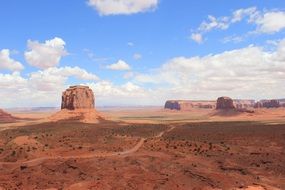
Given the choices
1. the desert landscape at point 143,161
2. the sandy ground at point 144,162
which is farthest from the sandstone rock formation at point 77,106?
the sandy ground at point 144,162

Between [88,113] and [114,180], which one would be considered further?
[88,113]

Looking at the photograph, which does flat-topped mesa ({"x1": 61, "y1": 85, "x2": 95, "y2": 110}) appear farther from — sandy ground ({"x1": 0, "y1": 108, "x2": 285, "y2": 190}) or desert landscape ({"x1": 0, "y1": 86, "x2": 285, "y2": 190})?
sandy ground ({"x1": 0, "y1": 108, "x2": 285, "y2": 190})

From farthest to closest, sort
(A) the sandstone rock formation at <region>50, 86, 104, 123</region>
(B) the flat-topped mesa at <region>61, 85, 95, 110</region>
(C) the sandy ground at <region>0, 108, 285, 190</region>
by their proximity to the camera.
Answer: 1. (B) the flat-topped mesa at <region>61, 85, 95, 110</region>
2. (A) the sandstone rock formation at <region>50, 86, 104, 123</region>
3. (C) the sandy ground at <region>0, 108, 285, 190</region>

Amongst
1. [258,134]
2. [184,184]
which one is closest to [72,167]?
[184,184]

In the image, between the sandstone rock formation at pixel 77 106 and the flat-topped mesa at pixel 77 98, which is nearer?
the sandstone rock formation at pixel 77 106

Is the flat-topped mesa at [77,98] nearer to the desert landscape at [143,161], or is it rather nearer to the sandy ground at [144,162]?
the desert landscape at [143,161]

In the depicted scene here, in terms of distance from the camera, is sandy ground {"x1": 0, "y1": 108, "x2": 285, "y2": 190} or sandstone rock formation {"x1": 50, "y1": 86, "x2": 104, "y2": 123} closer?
sandy ground {"x1": 0, "y1": 108, "x2": 285, "y2": 190}

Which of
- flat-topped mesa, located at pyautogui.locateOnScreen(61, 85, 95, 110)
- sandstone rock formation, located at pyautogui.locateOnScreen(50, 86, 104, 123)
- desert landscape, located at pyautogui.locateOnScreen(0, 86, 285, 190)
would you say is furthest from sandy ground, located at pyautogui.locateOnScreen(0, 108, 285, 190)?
flat-topped mesa, located at pyautogui.locateOnScreen(61, 85, 95, 110)

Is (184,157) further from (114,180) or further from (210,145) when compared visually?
(114,180)
